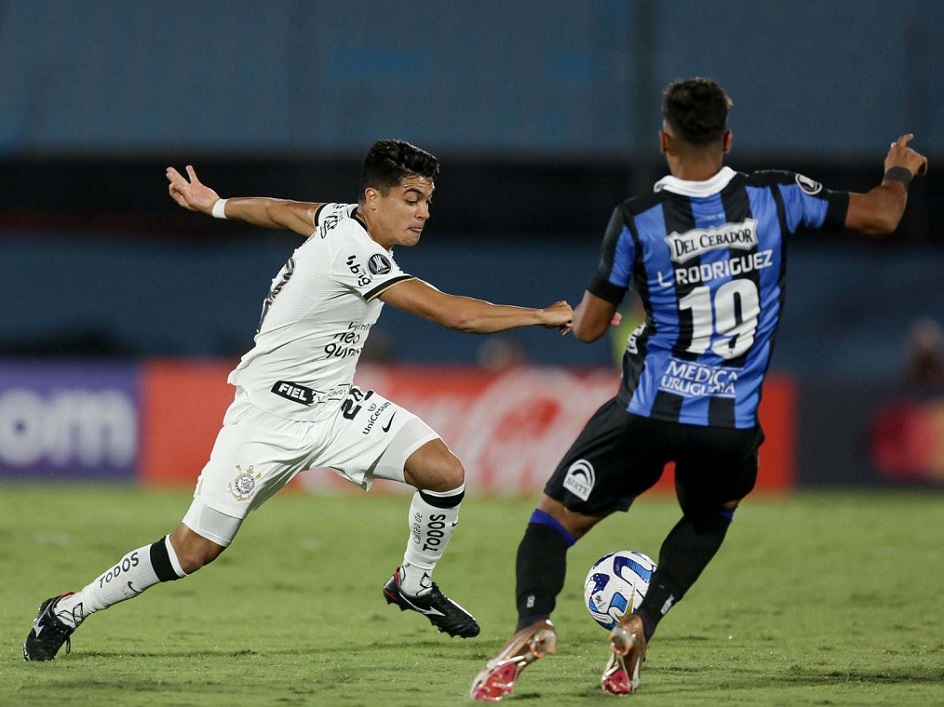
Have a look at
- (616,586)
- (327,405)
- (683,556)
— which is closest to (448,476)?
(327,405)

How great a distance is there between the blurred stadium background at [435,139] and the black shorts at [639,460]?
16.8 m

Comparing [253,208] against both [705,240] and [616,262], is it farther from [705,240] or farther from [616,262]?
[705,240]

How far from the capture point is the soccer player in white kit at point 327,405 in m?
5.91

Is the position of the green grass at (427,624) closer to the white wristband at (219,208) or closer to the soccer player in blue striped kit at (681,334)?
the soccer player in blue striped kit at (681,334)

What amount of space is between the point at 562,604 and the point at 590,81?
1794 centimetres

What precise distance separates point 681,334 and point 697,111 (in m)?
0.78

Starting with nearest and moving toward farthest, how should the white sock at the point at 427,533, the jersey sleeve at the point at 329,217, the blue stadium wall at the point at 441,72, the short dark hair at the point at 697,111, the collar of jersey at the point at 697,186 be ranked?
the short dark hair at the point at 697,111 → the collar of jersey at the point at 697,186 → the jersey sleeve at the point at 329,217 → the white sock at the point at 427,533 → the blue stadium wall at the point at 441,72

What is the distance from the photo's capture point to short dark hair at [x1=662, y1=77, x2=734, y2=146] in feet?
16.3

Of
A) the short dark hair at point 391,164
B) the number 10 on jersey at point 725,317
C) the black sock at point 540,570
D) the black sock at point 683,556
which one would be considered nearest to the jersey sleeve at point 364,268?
the short dark hair at point 391,164

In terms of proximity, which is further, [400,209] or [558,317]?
[400,209]

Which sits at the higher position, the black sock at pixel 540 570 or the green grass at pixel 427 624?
the black sock at pixel 540 570

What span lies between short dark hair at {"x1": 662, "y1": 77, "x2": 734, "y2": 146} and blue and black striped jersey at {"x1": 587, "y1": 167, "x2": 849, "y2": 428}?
0.18 metres

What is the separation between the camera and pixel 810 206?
5191mm

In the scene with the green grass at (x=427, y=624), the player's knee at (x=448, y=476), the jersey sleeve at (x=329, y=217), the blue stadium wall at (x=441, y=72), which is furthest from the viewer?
the blue stadium wall at (x=441, y=72)
